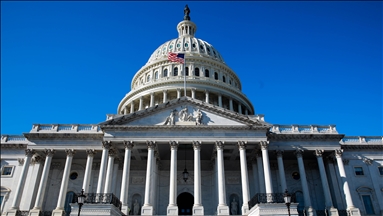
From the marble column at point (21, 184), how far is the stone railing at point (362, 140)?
40.0 metres

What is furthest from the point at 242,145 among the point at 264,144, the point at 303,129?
the point at 303,129

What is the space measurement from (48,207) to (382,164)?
4338cm

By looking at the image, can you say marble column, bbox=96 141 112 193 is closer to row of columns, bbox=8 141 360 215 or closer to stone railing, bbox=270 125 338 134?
row of columns, bbox=8 141 360 215

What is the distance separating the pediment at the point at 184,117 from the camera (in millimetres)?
37312

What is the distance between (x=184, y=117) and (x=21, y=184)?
20.1 m

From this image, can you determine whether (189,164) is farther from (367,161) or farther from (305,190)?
(367,161)

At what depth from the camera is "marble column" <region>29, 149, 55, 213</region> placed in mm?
35688

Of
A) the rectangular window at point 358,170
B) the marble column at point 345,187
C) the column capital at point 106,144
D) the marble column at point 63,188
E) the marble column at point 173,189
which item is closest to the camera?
the marble column at point 173,189

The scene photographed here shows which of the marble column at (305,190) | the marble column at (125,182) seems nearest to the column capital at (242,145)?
the marble column at (305,190)

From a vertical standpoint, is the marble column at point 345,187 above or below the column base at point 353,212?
above

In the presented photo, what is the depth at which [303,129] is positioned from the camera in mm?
41656

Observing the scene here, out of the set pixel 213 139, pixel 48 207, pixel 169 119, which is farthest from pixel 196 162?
pixel 48 207

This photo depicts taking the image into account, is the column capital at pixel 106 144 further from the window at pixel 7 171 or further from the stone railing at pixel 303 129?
the stone railing at pixel 303 129

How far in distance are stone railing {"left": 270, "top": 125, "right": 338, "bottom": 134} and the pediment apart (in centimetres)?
452
